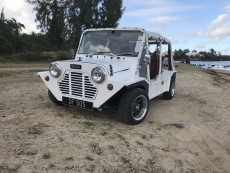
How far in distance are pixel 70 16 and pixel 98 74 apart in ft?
107

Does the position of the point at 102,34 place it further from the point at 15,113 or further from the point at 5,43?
the point at 5,43

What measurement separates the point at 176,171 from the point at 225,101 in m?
6.36

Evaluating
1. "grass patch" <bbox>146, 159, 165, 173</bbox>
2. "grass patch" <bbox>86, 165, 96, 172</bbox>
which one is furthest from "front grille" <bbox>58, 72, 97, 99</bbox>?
"grass patch" <bbox>86, 165, 96, 172</bbox>

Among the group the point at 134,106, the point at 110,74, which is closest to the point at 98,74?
the point at 110,74

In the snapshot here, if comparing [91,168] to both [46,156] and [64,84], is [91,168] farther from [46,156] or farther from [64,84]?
[64,84]

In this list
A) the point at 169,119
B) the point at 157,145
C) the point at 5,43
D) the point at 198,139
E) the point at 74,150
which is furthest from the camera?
the point at 5,43

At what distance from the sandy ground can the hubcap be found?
252 millimetres

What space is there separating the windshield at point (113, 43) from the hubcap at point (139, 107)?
115 cm

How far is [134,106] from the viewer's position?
8.04 m

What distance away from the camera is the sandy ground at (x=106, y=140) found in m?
5.90

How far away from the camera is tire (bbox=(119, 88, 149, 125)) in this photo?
7656 mm

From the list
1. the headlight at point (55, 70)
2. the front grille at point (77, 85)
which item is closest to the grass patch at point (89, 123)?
the front grille at point (77, 85)

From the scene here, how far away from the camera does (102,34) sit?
9.34 m

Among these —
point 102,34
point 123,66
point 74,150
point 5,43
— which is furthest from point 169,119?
point 5,43
